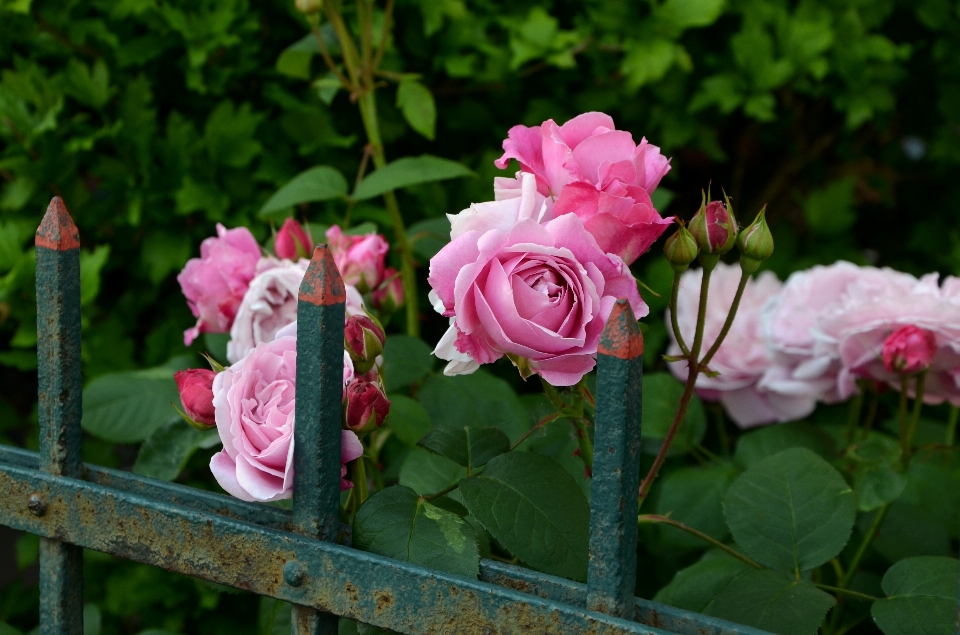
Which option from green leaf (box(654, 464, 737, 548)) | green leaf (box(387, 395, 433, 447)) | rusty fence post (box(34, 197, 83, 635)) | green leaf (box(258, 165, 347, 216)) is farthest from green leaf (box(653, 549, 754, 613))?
green leaf (box(258, 165, 347, 216))

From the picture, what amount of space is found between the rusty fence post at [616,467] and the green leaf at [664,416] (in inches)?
23.0

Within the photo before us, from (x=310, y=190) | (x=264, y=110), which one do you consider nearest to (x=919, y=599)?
(x=310, y=190)

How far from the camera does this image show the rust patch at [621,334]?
0.63 m

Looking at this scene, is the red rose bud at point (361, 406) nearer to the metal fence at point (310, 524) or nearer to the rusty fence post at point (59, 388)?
the metal fence at point (310, 524)

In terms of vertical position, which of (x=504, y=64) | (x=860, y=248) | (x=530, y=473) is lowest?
(x=530, y=473)

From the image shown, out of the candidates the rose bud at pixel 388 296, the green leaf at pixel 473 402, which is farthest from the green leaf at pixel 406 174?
the green leaf at pixel 473 402

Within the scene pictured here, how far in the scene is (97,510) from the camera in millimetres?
827

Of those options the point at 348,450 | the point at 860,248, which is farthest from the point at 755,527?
the point at 860,248

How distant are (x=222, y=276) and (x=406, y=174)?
338 millimetres

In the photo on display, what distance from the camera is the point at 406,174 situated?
132cm

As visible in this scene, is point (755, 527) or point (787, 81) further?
point (787, 81)

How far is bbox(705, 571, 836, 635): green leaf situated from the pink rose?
518 millimetres

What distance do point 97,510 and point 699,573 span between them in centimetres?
59

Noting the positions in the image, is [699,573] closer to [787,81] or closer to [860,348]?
[860,348]
